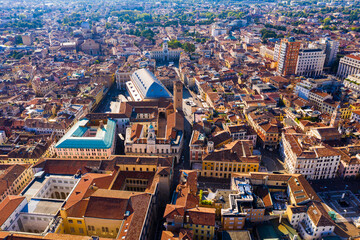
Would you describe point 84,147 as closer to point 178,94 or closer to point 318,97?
point 178,94

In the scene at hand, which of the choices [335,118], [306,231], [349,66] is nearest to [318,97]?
[335,118]

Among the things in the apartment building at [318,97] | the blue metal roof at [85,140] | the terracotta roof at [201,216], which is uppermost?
the apartment building at [318,97]

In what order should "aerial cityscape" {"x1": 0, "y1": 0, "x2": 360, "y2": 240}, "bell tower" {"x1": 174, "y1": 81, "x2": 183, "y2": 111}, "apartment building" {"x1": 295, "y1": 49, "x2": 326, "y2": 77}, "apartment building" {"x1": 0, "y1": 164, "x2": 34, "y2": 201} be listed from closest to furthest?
"aerial cityscape" {"x1": 0, "y1": 0, "x2": 360, "y2": 240} → "apartment building" {"x1": 0, "y1": 164, "x2": 34, "y2": 201} → "bell tower" {"x1": 174, "y1": 81, "x2": 183, "y2": 111} → "apartment building" {"x1": 295, "y1": 49, "x2": 326, "y2": 77}

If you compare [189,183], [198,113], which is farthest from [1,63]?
[189,183]

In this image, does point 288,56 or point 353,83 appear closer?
point 353,83

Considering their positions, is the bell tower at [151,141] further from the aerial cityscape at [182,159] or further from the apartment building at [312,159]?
the apartment building at [312,159]

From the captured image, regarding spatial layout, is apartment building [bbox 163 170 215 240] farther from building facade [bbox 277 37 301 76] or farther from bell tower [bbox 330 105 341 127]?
building facade [bbox 277 37 301 76]

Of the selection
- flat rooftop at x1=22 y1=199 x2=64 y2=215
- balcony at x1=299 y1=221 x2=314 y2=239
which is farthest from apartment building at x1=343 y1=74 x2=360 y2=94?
flat rooftop at x1=22 y1=199 x2=64 y2=215

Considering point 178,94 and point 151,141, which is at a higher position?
point 178,94

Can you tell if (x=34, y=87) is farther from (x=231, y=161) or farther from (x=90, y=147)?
(x=231, y=161)

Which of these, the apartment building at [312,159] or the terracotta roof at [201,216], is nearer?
the terracotta roof at [201,216]

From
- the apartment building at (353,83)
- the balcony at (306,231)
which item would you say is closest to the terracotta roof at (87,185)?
the balcony at (306,231)
